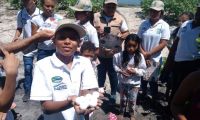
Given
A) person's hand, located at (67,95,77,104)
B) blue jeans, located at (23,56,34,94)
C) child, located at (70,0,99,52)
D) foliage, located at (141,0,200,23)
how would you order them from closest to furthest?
1. person's hand, located at (67,95,77,104)
2. child, located at (70,0,99,52)
3. blue jeans, located at (23,56,34,94)
4. foliage, located at (141,0,200,23)

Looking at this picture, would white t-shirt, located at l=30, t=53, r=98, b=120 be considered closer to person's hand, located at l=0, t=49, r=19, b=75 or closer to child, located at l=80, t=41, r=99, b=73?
person's hand, located at l=0, t=49, r=19, b=75

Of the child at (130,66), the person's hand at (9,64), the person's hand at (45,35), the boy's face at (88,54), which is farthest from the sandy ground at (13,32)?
the person's hand at (9,64)

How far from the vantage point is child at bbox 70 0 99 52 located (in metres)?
4.91

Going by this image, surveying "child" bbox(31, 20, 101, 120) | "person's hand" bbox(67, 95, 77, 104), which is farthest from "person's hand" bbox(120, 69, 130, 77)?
"person's hand" bbox(67, 95, 77, 104)

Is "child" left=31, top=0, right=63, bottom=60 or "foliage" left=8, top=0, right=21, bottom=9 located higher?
"child" left=31, top=0, right=63, bottom=60

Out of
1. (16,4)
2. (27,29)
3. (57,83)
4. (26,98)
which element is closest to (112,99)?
(26,98)

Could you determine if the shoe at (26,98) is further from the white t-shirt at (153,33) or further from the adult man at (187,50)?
the adult man at (187,50)

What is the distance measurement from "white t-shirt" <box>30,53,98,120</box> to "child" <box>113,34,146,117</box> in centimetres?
217

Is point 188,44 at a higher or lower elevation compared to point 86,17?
lower

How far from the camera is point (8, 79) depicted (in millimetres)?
2463

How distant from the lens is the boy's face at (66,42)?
281cm

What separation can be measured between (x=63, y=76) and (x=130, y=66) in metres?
2.38

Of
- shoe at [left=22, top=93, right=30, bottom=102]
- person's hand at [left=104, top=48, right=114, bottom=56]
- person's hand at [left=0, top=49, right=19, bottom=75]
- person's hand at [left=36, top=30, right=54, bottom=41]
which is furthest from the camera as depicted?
shoe at [left=22, top=93, right=30, bottom=102]

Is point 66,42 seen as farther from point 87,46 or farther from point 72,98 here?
point 87,46
